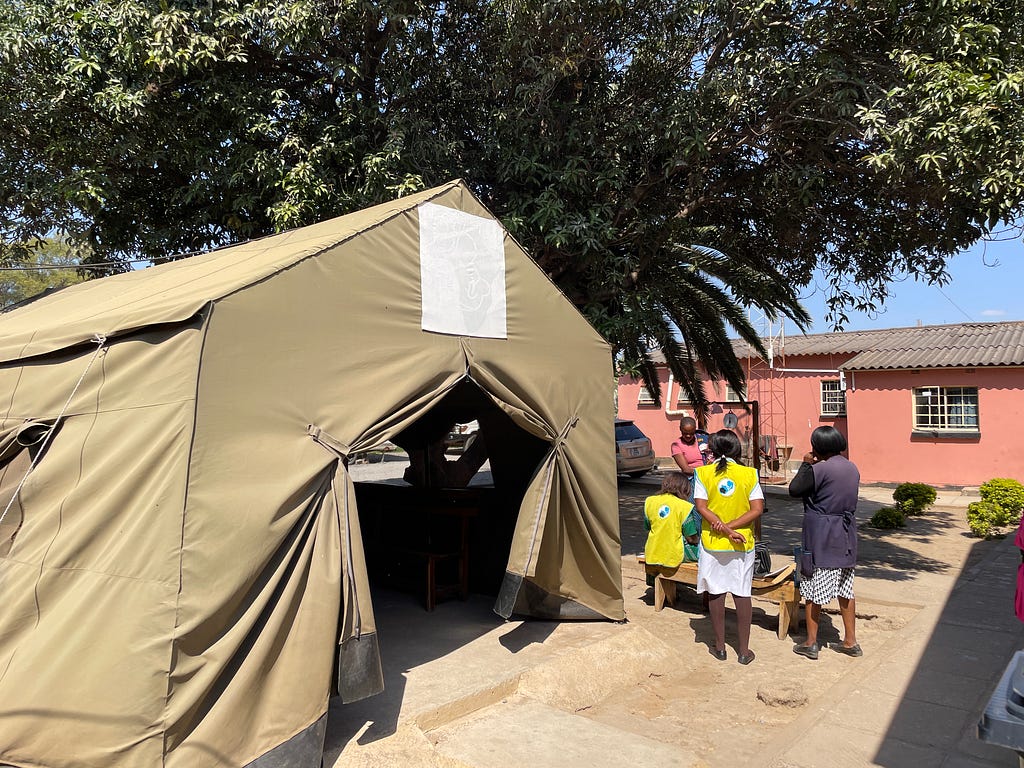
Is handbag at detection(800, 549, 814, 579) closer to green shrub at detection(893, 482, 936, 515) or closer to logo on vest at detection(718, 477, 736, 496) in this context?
logo on vest at detection(718, 477, 736, 496)

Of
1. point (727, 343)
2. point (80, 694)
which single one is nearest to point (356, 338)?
point (80, 694)

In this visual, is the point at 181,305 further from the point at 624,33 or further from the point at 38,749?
the point at 624,33

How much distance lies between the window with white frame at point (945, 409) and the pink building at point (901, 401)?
21mm

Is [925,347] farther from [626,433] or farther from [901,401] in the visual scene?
[626,433]

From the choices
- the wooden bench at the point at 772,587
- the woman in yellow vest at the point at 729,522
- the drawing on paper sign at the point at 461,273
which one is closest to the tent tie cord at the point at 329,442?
the drawing on paper sign at the point at 461,273

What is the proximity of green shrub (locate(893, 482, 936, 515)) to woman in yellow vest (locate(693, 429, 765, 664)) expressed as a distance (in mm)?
8848

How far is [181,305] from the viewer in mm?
3721

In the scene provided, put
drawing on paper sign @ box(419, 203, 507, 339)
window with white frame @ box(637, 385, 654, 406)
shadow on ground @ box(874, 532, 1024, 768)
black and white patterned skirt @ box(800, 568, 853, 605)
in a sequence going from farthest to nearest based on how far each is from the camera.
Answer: window with white frame @ box(637, 385, 654, 406) → black and white patterned skirt @ box(800, 568, 853, 605) → drawing on paper sign @ box(419, 203, 507, 339) → shadow on ground @ box(874, 532, 1024, 768)

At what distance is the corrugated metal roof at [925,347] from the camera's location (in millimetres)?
16219

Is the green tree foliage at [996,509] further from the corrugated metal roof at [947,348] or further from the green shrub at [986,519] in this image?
the corrugated metal roof at [947,348]

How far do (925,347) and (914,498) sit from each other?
6.56 m

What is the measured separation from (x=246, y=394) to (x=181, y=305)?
54 centimetres

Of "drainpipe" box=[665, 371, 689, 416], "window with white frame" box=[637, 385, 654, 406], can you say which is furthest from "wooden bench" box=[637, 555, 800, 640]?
"window with white frame" box=[637, 385, 654, 406]

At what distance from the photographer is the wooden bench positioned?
20.2ft
